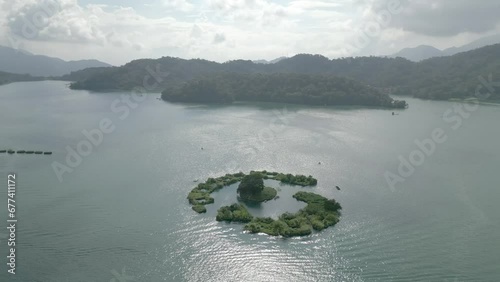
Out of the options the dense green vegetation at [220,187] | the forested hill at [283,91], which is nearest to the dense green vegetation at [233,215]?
the dense green vegetation at [220,187]

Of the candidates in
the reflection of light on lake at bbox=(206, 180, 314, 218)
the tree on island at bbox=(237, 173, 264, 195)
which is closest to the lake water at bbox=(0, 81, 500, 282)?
the reflection of light on lake at bbox=(206, 180, 314, 218)

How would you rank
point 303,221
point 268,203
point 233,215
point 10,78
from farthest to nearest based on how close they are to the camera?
point 10,78 → point 268,203 → point 233,215 → point 303,221

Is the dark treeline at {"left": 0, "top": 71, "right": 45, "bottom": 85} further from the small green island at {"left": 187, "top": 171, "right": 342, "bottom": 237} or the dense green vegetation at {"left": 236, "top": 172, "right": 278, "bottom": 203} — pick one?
the dense green vegetation at {"left": 236, "top": 172, "right": 278, "bottom": 203}

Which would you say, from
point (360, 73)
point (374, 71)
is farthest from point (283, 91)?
point (374, 71)

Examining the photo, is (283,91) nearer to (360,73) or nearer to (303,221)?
(360,73)

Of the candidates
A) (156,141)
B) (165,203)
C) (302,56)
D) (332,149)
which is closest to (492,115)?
(332,149)

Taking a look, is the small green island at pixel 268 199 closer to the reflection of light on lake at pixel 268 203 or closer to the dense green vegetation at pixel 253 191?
the dense green vegetation at pixel 253 191
